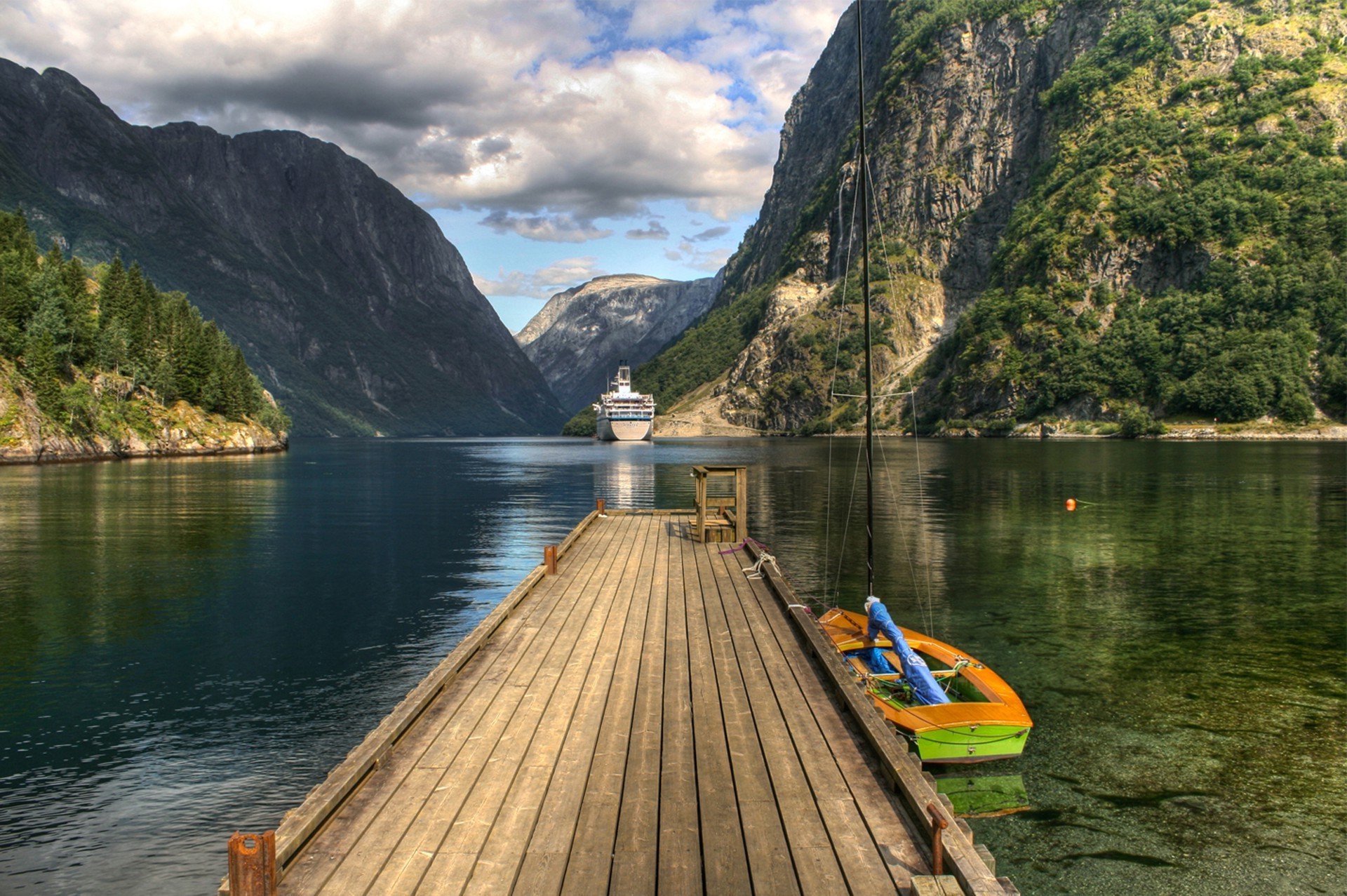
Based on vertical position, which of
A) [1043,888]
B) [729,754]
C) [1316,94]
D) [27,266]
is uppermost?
[1316,94]

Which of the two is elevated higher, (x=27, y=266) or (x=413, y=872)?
(x=27, y=266)

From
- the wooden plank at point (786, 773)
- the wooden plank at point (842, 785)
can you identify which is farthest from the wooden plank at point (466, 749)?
the wooden plank at point (842, 785)

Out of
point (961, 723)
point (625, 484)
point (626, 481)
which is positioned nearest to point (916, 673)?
point (961, 723)

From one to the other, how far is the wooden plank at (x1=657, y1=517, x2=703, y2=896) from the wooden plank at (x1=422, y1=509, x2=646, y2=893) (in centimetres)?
129

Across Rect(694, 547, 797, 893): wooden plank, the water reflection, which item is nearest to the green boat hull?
Rect(694, 547, 797, 893): wooden plank

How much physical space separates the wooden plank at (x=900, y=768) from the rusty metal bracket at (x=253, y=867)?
17.8 ft

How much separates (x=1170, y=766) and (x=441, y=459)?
133463mm

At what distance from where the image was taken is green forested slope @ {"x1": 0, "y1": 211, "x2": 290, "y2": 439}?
99.4 meters

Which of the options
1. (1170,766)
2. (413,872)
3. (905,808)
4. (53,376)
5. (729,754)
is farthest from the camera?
(53,376)

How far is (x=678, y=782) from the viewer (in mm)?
9008

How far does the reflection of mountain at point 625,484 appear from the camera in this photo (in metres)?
58.6

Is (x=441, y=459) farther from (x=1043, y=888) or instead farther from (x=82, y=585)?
(x=1043, y=888)

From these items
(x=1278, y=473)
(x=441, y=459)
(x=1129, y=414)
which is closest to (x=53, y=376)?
(x=441, y=459)

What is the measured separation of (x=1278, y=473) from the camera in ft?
235
